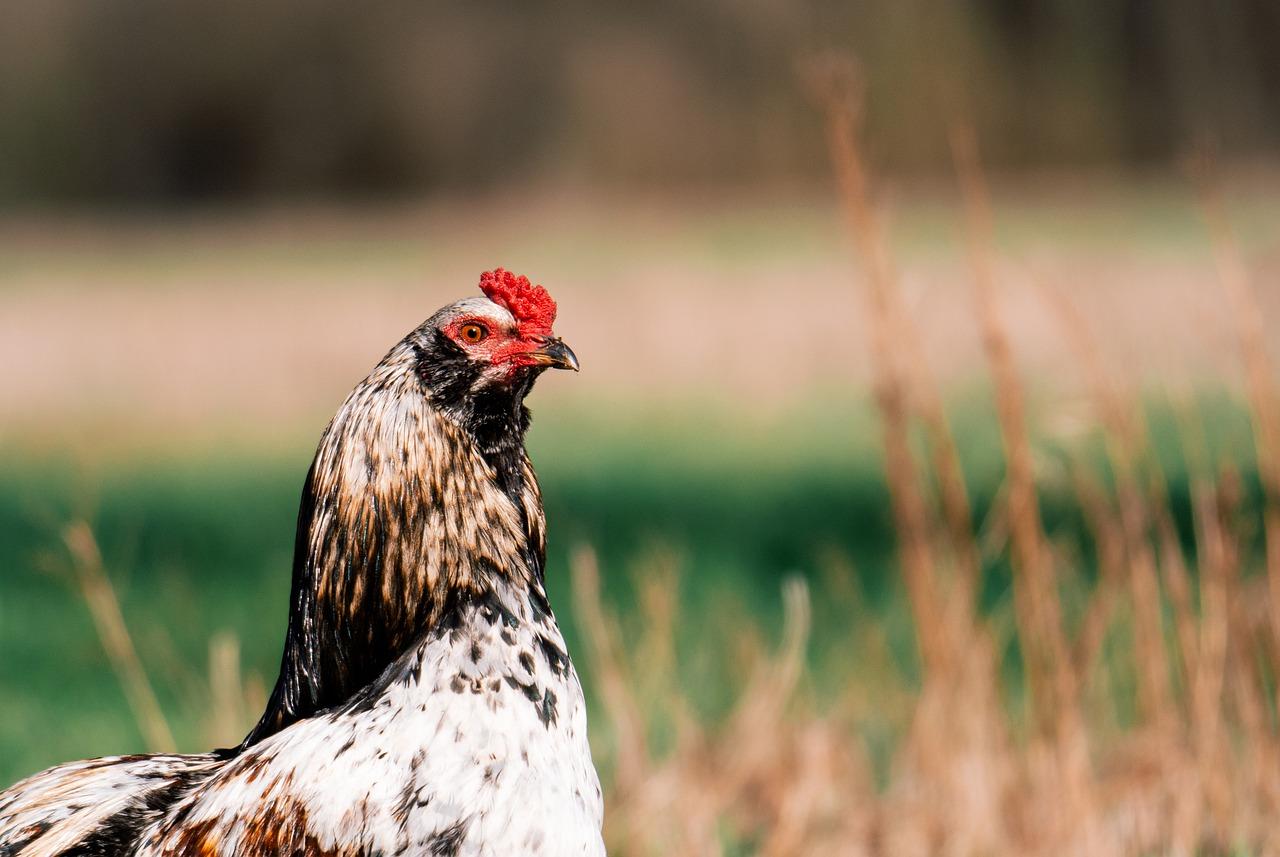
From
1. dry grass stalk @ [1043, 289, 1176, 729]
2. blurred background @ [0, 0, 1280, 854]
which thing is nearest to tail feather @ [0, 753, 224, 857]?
blurred background @ [0, 0, 1280, 854]

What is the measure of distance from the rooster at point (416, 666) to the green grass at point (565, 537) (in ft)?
4.61

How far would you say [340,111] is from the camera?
918 inches

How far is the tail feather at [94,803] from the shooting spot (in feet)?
7.38

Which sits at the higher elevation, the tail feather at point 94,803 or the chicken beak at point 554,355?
the chicken beak at point 554,355

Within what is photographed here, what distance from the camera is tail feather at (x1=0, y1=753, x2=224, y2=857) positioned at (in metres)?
2.25

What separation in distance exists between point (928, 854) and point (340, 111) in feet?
70.4

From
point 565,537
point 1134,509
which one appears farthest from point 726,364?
point 1134,509

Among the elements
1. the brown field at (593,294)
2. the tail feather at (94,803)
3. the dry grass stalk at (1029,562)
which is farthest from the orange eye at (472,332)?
the brown field at (593,294)

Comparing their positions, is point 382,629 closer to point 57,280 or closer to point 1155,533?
point 1155,533

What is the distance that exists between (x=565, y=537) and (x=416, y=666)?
484 cm

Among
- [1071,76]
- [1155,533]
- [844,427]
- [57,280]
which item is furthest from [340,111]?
[1155,533]

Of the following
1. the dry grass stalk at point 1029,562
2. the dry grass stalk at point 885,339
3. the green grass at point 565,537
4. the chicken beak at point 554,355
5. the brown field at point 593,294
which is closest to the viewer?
the chicken beak at point 554,355

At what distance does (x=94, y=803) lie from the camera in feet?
7.62

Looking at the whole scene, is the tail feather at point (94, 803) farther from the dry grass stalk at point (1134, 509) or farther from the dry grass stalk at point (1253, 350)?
the dry grass stalk at point (1253, 350)
